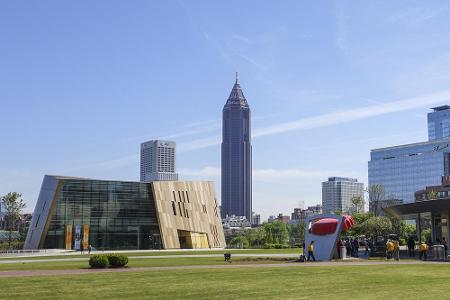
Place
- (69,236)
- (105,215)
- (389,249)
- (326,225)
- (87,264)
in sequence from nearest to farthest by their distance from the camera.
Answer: (87,264)
(389,249)
(326,225)
(69,236)
(105,215)

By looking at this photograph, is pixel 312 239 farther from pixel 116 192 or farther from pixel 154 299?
pixel 116 192

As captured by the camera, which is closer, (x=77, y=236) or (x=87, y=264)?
(x=87, y=264)

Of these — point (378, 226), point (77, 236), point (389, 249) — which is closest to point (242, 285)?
point (389, 249)

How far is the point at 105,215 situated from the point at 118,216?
2.43m

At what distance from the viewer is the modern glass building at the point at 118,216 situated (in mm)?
94188

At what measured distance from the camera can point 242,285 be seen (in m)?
25.6

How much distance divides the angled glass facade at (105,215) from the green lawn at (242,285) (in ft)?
215

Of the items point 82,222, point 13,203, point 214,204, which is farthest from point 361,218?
point 13,203

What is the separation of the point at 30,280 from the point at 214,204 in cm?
8701

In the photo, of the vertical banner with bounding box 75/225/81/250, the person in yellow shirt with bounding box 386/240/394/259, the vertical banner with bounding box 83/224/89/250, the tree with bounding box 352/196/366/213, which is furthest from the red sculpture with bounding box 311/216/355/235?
the tree with bounding box 352/196/366/213

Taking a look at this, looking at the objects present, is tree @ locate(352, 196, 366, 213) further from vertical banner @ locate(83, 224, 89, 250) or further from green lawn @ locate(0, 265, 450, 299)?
green lawn @ locate(0, 265, 450, 299)

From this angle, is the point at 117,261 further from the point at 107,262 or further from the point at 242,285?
the point at 242,285

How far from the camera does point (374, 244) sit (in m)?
55.6

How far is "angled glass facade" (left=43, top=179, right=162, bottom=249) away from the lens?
3711 inches
